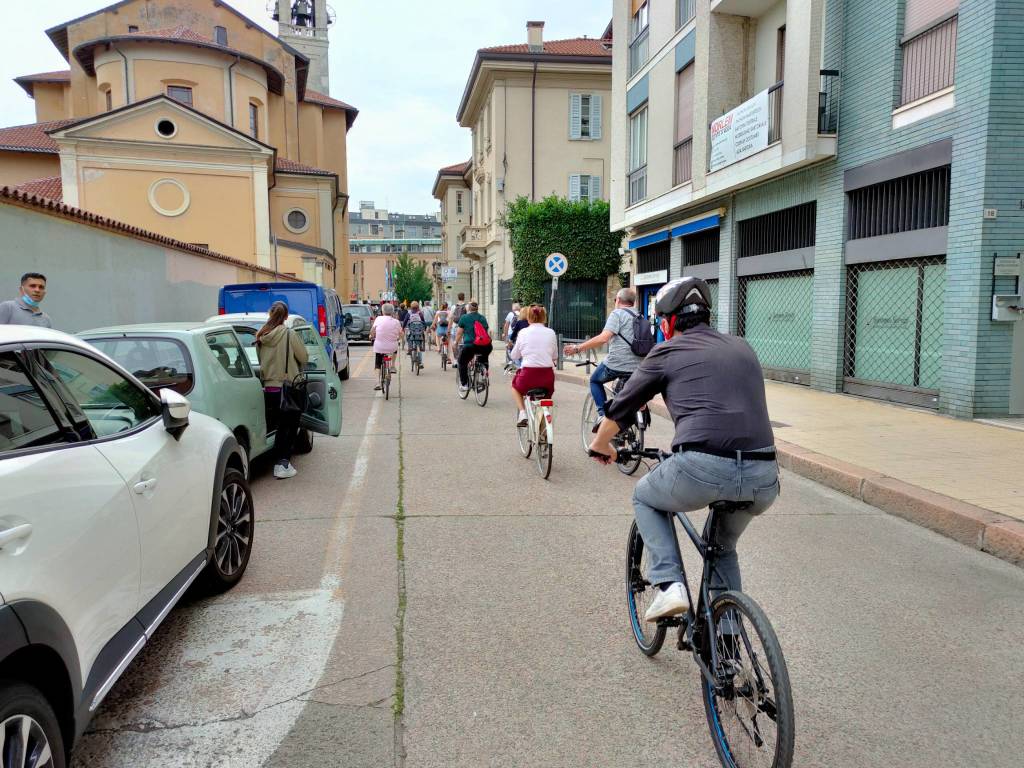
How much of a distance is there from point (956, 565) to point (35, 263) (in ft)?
42.4

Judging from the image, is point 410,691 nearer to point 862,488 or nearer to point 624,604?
point 624,604

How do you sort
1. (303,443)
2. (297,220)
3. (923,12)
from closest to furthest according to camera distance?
(303,443) → (923,12) → (297,220)

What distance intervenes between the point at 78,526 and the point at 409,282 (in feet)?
304

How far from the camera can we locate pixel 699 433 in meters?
2.97

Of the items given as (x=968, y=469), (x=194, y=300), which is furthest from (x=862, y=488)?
(x=194, y=300)

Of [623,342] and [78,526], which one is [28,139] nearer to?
[623,342]

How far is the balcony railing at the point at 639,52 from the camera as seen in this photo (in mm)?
20672

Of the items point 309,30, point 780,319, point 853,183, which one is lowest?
point 780,319

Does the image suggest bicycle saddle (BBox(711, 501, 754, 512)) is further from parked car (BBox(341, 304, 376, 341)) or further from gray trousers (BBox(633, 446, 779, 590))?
parked car (BBox(341, 304, 376, 341))

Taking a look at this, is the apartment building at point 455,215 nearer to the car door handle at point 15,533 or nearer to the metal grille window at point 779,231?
the metal grille window at point 779,231

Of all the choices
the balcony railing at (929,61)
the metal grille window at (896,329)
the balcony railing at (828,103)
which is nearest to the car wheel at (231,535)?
the metal grille window at (896,329)

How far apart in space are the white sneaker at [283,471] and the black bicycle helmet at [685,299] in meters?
5.38

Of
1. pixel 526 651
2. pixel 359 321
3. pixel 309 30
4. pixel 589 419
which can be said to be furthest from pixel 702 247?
pixel 309 30

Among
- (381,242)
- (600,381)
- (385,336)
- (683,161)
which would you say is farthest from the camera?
(381,242)
